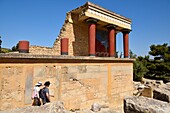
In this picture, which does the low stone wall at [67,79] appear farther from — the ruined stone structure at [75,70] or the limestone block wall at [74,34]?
the limestone block wall at [74,34]

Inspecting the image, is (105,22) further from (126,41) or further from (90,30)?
(126,41)

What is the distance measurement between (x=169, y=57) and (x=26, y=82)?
23.4 m

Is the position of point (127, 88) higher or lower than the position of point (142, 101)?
lower

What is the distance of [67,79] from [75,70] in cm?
58

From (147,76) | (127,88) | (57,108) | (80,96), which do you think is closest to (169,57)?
(147,76)

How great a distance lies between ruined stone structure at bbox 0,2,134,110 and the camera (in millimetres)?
4965

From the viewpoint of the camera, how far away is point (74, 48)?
10.3 m

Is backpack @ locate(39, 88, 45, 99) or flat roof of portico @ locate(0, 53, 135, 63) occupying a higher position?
flat roof of portico @ locate(0, 53, 135, 63)

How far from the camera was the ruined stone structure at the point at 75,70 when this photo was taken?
4.96 meters

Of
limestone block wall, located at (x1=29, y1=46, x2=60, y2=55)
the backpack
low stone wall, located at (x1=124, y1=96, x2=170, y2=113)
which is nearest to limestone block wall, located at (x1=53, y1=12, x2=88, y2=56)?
limestone block wall, located at (x1=29, y1=46, x2=60, y2=55)

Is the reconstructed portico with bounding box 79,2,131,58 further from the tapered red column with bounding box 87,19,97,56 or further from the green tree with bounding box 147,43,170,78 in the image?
the green tree with bounding box 147,43,170,78

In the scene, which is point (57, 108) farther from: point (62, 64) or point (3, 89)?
point (62, 64)

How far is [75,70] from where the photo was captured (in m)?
6.50

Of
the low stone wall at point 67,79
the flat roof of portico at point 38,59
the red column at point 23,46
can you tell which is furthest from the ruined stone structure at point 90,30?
the red column at point 23,46
